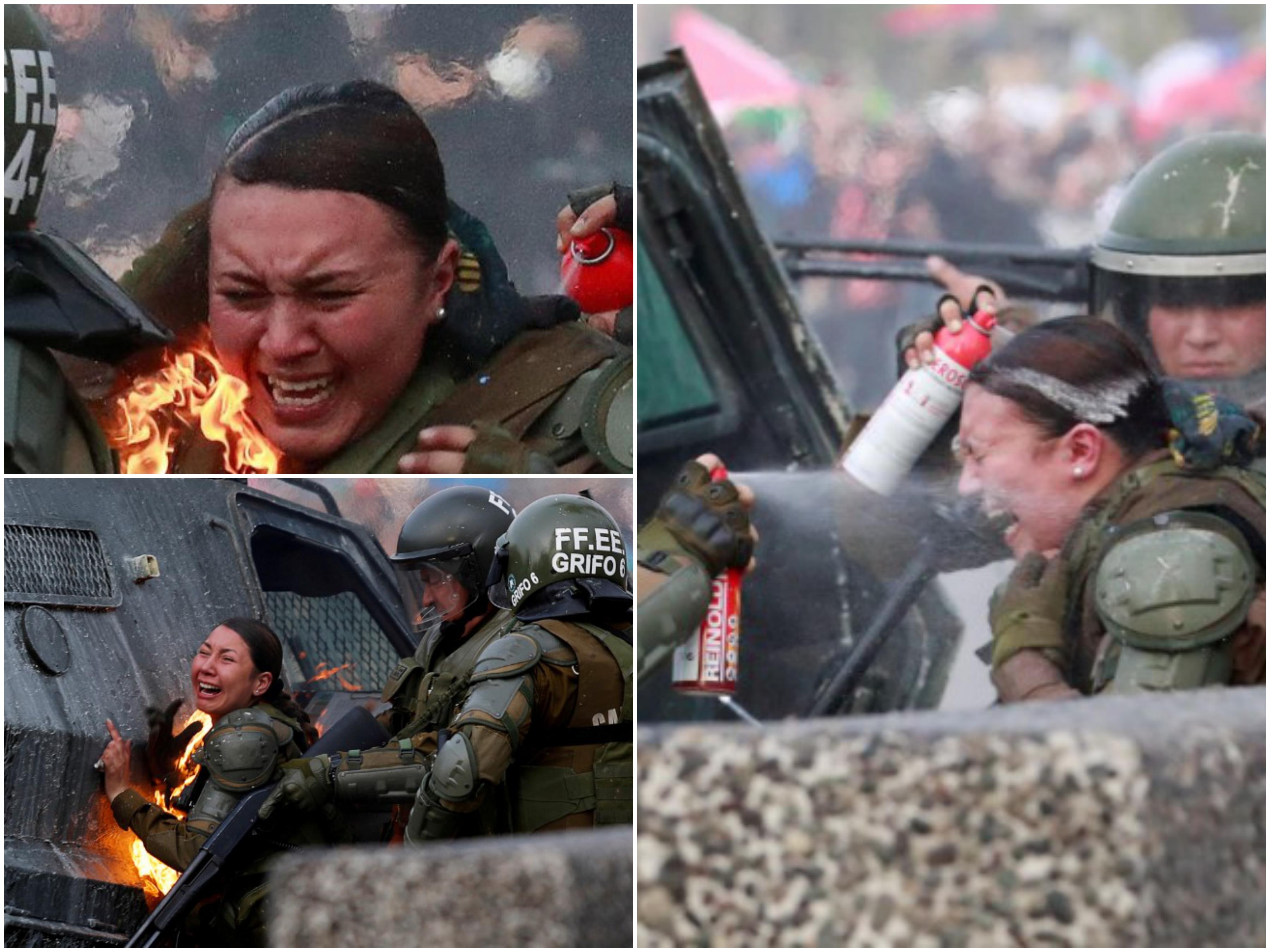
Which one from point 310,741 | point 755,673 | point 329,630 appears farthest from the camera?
point 329,630

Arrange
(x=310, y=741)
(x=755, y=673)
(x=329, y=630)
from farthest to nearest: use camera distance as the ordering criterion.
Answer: (x=329, y=630), (x=310, y=741), (x=755, y=673)

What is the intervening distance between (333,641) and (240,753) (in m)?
0.68

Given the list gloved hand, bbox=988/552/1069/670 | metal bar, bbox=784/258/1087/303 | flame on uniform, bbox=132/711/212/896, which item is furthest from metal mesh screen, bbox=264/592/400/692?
gloved hand, bbox=988/552/1069/670

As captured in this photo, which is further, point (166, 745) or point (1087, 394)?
point (166, 745)

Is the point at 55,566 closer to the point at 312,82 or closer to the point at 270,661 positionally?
the point at 270,661

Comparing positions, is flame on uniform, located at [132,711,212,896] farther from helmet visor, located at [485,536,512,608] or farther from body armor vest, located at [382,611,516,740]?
helmet visor, located at [485,536,512,608]

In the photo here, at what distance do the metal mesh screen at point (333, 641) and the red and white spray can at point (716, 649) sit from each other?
1.18m

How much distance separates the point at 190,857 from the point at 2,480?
112 centimetres

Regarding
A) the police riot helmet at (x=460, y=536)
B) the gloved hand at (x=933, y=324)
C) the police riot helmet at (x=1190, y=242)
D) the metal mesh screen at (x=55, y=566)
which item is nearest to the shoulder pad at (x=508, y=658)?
the police riot helmet at (x=460, y=536)

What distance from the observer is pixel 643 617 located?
5105mm

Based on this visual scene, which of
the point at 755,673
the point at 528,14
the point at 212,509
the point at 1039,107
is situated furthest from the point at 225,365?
the point at 1039,107

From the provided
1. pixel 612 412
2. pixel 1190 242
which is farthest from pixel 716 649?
pixel 1190 242

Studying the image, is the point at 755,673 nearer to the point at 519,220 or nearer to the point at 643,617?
the point at 643,617

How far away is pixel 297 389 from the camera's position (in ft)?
17.4
